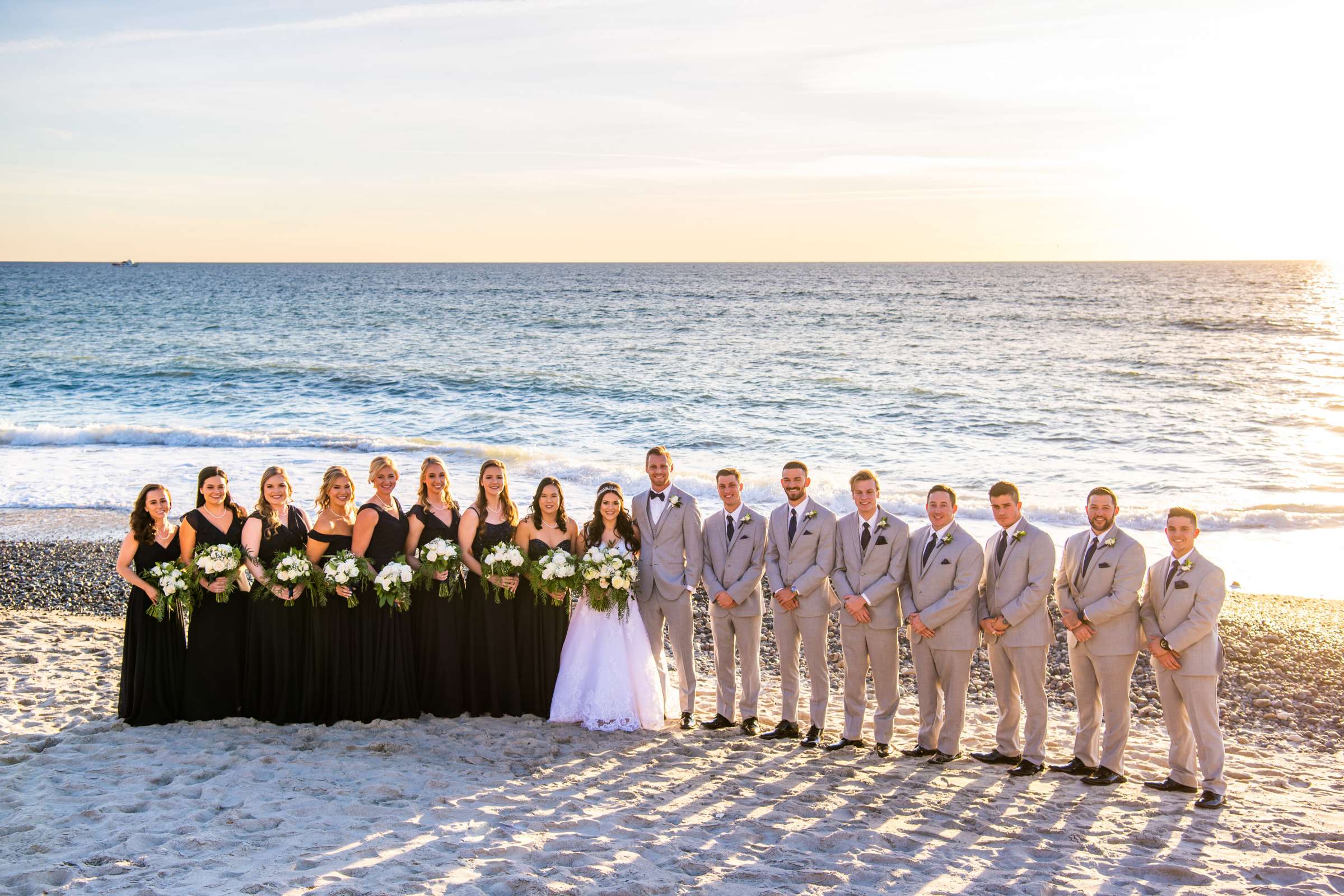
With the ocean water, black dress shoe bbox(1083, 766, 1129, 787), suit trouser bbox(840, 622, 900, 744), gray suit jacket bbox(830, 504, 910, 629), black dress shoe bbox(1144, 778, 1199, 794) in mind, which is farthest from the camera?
the ocean water

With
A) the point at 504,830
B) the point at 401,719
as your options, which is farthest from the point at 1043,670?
the point at 401,719

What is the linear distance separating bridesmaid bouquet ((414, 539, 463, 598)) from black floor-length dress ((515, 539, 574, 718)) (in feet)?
1.62

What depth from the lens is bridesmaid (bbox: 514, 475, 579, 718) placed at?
288 inches

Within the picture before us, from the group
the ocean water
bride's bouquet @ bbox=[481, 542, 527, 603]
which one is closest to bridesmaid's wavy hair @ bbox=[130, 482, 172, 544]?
bride's bouquet @ bbox=[481, 542, 527, 603]

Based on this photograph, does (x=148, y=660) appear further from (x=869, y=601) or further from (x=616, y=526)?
(x=869, y=601)

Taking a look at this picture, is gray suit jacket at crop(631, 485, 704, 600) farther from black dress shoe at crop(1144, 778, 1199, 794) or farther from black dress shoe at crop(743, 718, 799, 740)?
black dress shoe at crop(1144, 778, 1199, 794)

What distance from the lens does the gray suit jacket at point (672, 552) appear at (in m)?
7.36

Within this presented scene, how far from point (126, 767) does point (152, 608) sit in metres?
1.19

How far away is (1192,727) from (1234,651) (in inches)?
144

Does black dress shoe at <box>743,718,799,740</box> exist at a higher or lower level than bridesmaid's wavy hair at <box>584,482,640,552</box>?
lower

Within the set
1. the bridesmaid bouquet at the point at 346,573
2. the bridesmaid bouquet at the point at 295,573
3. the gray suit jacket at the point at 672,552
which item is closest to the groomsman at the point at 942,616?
the gray suit jacket at the point at 672,552

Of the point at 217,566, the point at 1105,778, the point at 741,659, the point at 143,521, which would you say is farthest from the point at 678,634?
the point at 143,521

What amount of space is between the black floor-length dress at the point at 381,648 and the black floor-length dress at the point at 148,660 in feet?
4.42

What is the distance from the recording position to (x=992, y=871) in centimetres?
494
